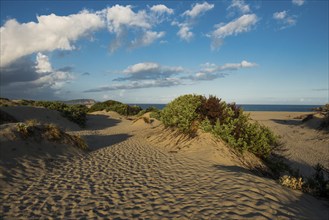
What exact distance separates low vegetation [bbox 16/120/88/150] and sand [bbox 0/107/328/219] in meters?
2.09

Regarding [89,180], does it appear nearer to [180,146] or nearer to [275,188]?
[275,188]

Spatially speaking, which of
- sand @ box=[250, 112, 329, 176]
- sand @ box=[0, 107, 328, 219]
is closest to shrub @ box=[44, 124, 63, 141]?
sand @ box=[0, 107, 328, 219]

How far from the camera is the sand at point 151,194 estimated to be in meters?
5.65

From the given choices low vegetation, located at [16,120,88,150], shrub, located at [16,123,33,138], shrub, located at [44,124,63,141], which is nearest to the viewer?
shrub, located at [16,123,33,138]

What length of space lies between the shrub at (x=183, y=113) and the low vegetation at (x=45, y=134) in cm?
556

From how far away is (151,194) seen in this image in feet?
23.0

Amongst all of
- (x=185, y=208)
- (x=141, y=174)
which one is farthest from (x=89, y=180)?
(x=185, y=208)

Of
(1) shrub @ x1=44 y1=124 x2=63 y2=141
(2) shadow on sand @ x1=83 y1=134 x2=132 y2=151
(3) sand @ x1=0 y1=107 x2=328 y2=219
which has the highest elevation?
(1) shrub @ x1=44 y1=124 x2=63 y2=141

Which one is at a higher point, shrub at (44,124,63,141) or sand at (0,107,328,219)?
shrub at (44,124,63,141)

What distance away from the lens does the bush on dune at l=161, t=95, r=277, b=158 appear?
1260 cm

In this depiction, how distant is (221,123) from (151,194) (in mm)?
8145

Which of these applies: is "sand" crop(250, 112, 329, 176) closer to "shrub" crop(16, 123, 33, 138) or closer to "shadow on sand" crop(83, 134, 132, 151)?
"shadow on sand" crop(83, 134, 132, 151)

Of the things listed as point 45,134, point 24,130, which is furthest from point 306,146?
point 24,130

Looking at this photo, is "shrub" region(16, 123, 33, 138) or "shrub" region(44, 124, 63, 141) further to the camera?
"shrub" region(44, 124, 63, 141)
